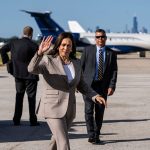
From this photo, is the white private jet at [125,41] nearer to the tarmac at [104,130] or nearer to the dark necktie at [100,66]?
the tarmac at [104,130]

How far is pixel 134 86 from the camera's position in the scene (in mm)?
20766

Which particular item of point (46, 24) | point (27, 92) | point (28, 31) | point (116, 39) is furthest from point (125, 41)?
point (28, 31)

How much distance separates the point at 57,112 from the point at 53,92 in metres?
0.20

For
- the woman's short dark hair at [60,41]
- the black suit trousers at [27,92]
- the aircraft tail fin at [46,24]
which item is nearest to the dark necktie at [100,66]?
the black suit trousers at [27,92]

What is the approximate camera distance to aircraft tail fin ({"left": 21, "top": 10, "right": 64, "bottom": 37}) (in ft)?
228

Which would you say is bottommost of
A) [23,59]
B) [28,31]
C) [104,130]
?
[104,130]

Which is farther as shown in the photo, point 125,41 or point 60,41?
point 125,41

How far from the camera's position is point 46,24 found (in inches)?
2766

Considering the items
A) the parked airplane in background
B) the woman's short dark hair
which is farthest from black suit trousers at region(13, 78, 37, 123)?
the parked airplane in background

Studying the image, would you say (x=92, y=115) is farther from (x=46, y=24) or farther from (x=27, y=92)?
(x=46, y=24)

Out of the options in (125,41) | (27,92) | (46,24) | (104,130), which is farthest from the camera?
(46,24)

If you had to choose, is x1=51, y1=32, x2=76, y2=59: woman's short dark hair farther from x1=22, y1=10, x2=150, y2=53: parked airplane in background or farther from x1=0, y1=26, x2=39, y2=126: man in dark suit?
x1=22, y1=10, x2=150, y2=53: parked airplane in background

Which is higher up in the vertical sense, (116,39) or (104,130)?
(104,130)

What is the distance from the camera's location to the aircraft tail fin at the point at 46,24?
69562 mm
